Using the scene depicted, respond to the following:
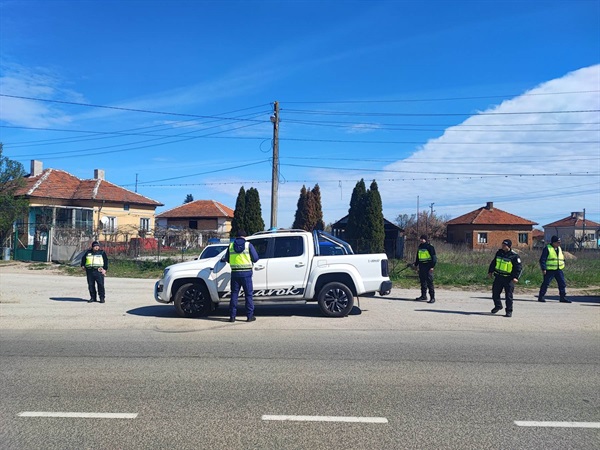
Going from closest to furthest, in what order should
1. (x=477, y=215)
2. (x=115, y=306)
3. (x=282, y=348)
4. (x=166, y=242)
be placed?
1. (x=282, y=348)
2. (x=115, y=306)
3. (x=166, y=242)
4. (x=477, y=215)

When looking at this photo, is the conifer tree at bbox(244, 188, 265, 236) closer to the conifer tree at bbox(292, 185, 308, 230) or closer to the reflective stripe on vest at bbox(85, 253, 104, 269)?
the conifer tree at bbox(292, 185, 308, 230)

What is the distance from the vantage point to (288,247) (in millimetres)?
11078

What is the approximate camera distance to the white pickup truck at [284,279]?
10805 millimetres

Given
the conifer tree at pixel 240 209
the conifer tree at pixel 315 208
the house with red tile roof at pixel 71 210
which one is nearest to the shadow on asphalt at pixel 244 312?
the house with red tile roof at pixel 71 210

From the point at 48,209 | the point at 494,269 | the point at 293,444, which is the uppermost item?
the point at 48,209

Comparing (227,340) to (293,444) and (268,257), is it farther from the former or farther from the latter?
(293,444)

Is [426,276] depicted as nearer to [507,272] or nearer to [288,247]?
[507,272]

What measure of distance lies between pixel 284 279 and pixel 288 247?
0.70 meters

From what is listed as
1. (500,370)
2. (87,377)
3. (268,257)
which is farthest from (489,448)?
(268,257)

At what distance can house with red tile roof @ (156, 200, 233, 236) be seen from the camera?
5688 centimetres

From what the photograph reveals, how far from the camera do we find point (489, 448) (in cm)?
429

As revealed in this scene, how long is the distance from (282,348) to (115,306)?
6459 millimetres

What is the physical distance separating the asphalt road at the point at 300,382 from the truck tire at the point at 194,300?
0.89ft

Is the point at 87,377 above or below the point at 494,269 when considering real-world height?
below
